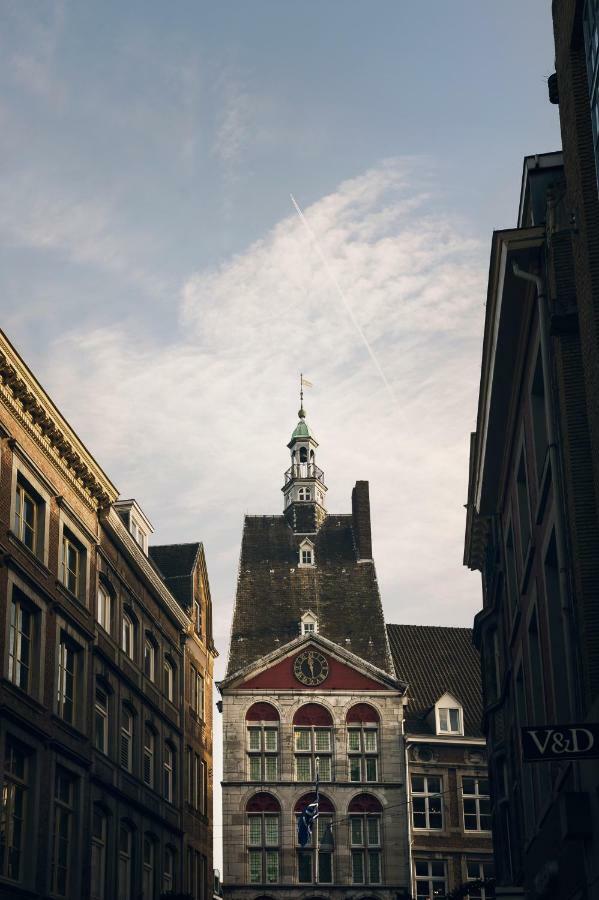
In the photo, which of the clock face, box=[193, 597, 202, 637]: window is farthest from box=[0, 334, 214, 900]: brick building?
the clock face

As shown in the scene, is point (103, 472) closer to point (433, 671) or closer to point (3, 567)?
point (3, 567)

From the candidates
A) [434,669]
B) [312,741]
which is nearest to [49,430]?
[312,741]

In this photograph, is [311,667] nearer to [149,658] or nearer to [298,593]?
[298,593]

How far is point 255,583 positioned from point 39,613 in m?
43.0

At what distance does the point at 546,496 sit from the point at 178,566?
1352 inches

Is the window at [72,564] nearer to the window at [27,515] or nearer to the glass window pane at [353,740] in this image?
the window at [27,515]

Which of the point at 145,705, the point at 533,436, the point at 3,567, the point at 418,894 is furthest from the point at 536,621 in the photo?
the point at 418,894

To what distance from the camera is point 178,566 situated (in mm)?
53812

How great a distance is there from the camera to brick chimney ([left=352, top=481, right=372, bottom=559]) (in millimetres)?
75125

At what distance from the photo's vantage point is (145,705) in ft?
140

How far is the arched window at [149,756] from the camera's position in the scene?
4256 cm

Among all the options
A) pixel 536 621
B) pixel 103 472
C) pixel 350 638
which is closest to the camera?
pixel 536 621

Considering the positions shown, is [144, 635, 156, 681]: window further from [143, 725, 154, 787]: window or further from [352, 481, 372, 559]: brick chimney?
[352, 481, 372, 559]: brick chimney

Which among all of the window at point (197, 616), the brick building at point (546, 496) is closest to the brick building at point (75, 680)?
the window at point (197, 616)
